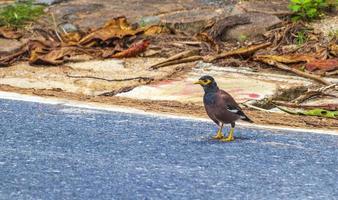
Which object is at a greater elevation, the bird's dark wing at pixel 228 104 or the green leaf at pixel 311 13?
the green leaf at pixel 311 13

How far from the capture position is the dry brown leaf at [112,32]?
12.9 meters

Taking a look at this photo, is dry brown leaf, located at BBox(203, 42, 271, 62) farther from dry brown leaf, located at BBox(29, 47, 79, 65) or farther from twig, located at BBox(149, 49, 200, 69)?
dry brown leaf, located at BBox(29, 47, 79, 65)

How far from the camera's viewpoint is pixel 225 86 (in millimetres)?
10617

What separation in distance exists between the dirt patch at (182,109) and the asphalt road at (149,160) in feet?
1.42

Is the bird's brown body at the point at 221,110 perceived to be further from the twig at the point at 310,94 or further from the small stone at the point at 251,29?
the small stone at the point at 251,29

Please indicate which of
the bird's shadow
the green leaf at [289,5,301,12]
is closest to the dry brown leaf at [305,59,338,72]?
the green leaf at [289,5,301,12]

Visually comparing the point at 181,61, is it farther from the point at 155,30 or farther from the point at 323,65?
the point at 323,65

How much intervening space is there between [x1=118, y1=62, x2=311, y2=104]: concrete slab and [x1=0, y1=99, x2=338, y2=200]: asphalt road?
1.22 m

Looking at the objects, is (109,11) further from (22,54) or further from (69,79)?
(69,79)

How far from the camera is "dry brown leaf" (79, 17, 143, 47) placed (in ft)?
42.3

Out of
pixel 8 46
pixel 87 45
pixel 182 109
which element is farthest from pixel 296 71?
pixel 8 46

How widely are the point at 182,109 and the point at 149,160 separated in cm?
224

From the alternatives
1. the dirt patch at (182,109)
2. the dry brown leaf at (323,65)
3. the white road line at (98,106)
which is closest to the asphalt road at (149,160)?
the white road line at (98,106)

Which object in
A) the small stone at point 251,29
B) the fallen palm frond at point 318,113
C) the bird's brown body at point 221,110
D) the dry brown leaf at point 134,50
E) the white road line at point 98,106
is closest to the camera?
the bird's brown body at point 221,110
